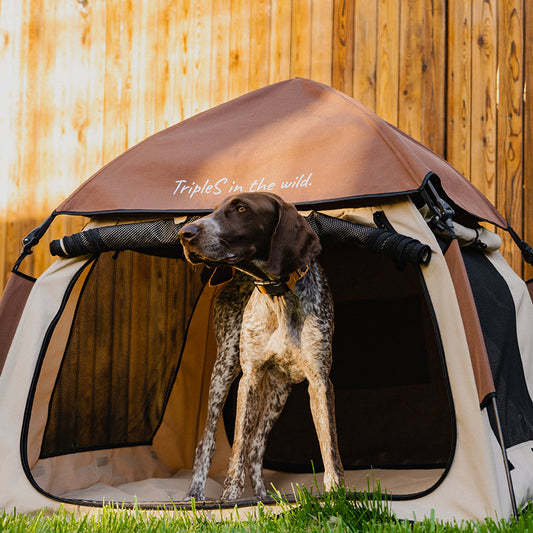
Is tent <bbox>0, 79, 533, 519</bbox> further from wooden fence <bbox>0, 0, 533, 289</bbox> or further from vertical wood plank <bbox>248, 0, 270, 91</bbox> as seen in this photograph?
vertical wood plank <bbox>248, 0, 270, 91</bbox>

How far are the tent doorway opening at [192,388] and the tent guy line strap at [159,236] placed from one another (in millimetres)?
286

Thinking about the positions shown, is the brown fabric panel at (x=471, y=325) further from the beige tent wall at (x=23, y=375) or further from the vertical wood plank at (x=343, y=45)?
the vertical wood plank at (x=343, y=45)

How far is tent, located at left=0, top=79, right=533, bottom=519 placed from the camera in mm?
2527

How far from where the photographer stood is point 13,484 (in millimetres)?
2646

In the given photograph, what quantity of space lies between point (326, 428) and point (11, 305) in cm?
146

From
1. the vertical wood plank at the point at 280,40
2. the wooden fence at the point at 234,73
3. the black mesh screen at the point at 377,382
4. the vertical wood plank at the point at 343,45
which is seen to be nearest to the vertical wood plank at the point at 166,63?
the wooden fence at the point at 234,73

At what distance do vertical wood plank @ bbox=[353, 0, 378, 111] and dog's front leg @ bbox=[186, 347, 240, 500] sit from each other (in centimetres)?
205

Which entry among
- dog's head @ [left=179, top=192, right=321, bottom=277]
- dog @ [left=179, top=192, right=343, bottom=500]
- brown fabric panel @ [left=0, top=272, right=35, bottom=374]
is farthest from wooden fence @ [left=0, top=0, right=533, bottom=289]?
dog's head @ [left=179, top=192, right=321, bottom=277]

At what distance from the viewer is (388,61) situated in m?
4.53

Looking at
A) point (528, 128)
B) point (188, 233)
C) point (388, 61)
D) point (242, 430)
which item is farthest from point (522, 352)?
point (388, 61)

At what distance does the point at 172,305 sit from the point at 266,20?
2.04 m

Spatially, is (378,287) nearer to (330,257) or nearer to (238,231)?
(330,257)

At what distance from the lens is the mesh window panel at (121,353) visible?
10.8 ft

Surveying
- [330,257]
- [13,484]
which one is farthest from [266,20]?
[13,484]
